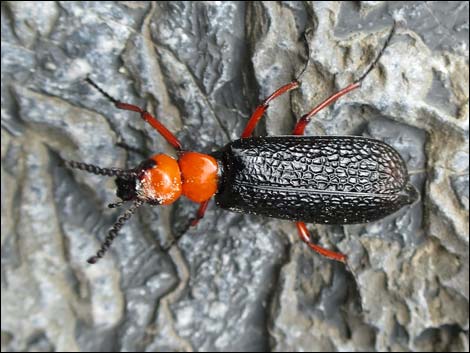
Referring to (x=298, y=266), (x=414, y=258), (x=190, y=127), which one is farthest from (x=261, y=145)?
(x=414, y=258)

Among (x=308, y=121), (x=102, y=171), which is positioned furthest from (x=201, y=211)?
(x=308, y=121)

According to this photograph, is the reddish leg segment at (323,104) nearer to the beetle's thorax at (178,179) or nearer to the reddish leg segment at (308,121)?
the reddish leg segment at (308,121)

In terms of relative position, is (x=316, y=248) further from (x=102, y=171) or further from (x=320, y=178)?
(x=102, y=171)

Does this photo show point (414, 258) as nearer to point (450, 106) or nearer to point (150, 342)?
point (450, 106)

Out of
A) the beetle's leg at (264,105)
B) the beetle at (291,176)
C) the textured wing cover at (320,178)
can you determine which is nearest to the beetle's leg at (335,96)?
the beetle at (291,176)

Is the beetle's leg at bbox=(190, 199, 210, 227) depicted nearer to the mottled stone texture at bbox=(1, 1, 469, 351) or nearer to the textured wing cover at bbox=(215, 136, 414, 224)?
the mottled stone texture at bbox=(1, 1, 469, 351)

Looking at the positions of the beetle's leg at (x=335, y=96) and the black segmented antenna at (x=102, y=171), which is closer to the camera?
the black segmented antenna at (x=102, y=171)

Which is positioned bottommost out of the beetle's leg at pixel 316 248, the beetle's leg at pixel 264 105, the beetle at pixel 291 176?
the beetle's leg at pixel 316 248
